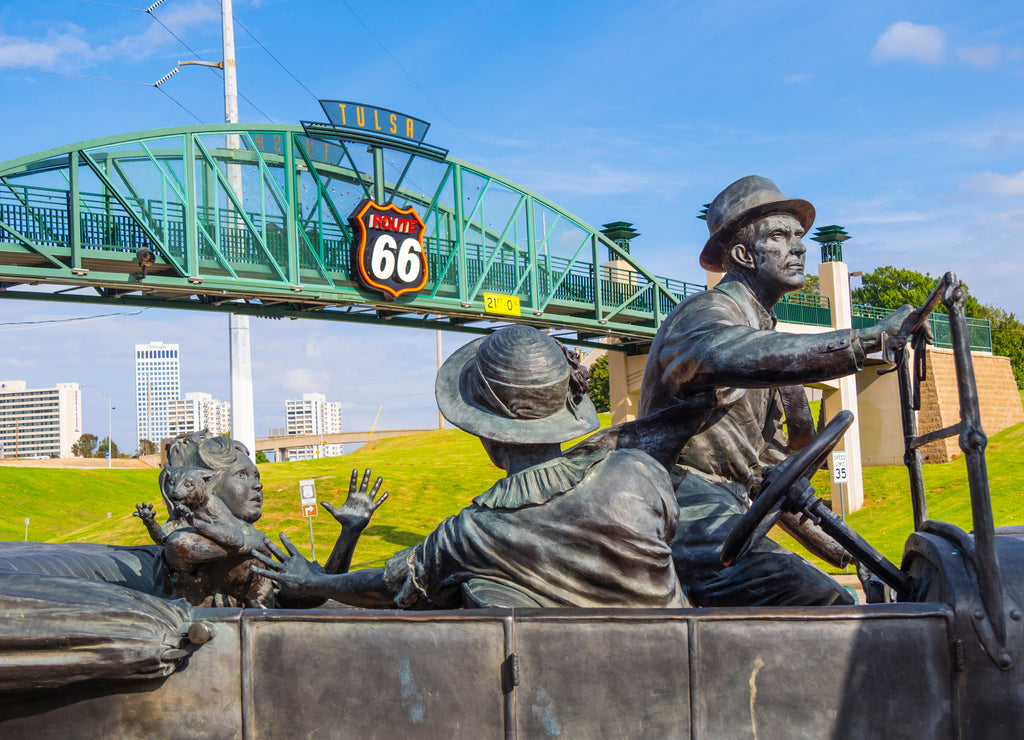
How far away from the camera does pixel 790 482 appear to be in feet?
9.39

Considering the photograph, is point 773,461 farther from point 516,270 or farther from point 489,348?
point 516,270

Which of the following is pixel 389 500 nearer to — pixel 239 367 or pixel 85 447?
pixel 239 367

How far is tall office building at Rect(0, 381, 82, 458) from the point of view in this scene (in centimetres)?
17838

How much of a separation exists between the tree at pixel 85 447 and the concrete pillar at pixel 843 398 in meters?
76.0

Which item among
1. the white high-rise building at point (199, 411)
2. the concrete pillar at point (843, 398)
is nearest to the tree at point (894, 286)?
the concrete pillar at point (843, 398)

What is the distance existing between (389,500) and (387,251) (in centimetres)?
840

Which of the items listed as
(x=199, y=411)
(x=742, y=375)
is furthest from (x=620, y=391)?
(x=199, y=411)

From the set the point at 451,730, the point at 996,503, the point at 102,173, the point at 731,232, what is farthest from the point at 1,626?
the point at 996,503

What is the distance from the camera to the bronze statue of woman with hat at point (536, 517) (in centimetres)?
281

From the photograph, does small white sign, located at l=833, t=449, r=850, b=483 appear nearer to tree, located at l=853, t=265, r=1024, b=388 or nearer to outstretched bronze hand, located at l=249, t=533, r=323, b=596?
outstretched bronze hand, located at l=249, t=533, r=323, b=596

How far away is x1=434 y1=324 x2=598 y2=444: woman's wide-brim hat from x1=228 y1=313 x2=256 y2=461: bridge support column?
20.8m

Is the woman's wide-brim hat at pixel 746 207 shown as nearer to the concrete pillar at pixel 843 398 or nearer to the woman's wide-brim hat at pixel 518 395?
the woman's wide-brim hat at pixel 518 395

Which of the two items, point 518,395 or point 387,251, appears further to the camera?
point 387,251

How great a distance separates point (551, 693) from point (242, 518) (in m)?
2.01
